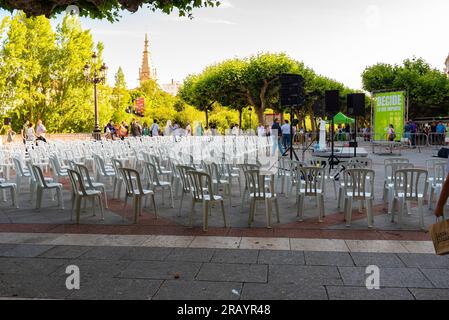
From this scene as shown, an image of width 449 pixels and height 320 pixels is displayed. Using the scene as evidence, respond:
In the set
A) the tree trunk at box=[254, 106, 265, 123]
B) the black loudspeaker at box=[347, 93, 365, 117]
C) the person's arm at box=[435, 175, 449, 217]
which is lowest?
the person's arm at box=[435, 175, 449, 217]

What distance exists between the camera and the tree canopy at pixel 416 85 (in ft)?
129

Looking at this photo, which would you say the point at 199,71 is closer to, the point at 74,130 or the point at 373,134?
the point at 74,130

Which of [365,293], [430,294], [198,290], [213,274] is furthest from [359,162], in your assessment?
[198,290]

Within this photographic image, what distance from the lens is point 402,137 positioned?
76.4 ft

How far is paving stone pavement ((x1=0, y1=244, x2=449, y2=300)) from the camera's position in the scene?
3656 millimetres

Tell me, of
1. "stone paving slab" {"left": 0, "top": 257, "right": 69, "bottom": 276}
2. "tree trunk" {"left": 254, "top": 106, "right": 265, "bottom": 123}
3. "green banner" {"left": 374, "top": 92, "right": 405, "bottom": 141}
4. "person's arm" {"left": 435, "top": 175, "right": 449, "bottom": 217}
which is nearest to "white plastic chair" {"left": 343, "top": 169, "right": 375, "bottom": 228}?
"person's arm" {"left": 435, "top": 175, "right": 449, "bottom": 217}

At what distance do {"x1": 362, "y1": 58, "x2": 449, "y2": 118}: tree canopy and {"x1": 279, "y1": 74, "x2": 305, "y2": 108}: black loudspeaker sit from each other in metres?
30.0

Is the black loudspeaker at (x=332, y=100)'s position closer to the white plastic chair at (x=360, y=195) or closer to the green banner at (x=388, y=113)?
the white plastic chair at (x=360, y=195)

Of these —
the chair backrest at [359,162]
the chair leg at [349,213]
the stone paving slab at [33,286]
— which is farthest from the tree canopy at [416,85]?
the stone paving slab at [33,286]

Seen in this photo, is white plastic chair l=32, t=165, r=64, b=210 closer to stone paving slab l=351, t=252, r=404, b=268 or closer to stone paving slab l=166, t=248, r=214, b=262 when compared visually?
stone paving slab l=166, t=248, r=214, b=262

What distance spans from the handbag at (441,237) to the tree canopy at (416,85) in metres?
38.4

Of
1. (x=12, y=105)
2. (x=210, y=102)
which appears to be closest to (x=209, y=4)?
(x=12, y=105)

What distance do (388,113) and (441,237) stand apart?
23.2 m
